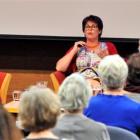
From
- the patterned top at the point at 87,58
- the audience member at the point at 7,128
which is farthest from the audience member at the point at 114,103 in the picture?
the patterned top at the point at 87,58

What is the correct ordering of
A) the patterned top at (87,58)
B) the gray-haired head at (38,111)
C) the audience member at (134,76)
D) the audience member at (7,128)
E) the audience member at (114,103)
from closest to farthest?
the audience member at (7,128), the gray-haired head at (38,111), the audience member at (114,103), the audience member at (134,76), the patterned top at (87,58)

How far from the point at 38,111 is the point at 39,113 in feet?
0.04

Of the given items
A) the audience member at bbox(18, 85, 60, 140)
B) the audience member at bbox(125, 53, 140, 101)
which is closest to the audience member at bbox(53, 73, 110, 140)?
the audience member at bbox(18, 85, 60, 140)

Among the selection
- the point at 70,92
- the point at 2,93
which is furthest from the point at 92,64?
the point at 70,92

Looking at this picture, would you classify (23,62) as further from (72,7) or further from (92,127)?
(92,127)

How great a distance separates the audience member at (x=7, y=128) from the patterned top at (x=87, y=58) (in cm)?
303

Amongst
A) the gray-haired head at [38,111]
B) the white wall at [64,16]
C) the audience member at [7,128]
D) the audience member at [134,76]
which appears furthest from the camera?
the white wall at [64,16]

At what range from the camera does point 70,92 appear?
2.26 m

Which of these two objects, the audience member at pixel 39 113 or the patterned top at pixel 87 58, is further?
the patterned top at pixel 87 58

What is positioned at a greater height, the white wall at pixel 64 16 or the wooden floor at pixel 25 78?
the white wall at pixel 64 16

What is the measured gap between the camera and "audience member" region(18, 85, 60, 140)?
191cm

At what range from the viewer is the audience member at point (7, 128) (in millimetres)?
1625

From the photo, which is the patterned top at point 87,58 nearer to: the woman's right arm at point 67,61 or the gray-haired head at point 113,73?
the woman's right arm at point 67,61

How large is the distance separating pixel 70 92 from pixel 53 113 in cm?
36
